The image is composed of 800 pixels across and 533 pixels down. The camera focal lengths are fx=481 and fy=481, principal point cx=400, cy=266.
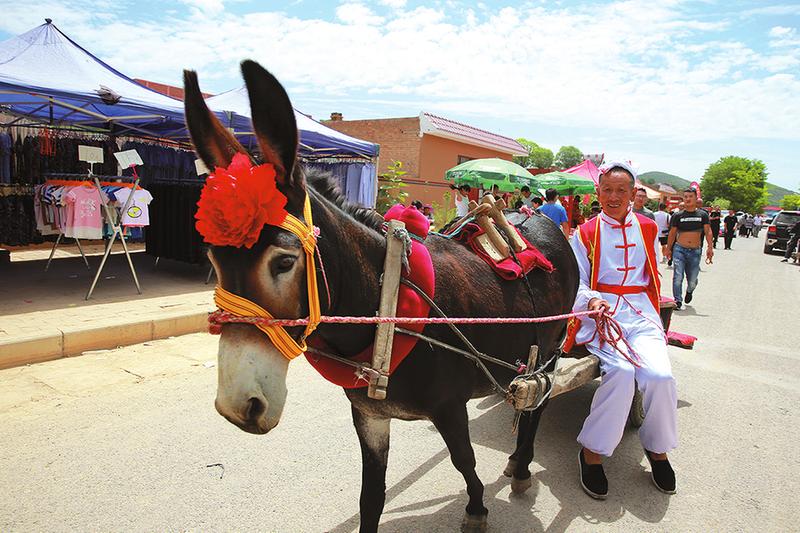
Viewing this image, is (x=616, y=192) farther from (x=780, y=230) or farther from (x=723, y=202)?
(x=723, y=202)

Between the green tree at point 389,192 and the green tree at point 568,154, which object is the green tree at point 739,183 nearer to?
the green tree at point 568,154

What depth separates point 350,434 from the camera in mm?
3395

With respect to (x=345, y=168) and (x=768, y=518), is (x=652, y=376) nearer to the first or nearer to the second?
(x=768, y=518)

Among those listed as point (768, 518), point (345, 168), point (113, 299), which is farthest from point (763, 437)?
point (345, 168)

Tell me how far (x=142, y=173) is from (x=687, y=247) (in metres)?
10.5

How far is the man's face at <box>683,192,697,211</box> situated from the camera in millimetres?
7520

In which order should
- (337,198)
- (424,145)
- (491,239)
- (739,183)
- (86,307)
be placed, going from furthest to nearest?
(739,183)
(424,145)
(86,307)
(491,239)
(337,198)

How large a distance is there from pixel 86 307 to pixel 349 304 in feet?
17.3

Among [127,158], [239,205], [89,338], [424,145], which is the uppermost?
[424,145]

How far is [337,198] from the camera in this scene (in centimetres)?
194

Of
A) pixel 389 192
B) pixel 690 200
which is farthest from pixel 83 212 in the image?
pixel 389 192

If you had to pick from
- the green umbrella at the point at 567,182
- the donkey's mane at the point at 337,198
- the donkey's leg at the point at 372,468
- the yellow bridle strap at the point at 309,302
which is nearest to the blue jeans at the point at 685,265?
the green umbrella at the point at 567,182

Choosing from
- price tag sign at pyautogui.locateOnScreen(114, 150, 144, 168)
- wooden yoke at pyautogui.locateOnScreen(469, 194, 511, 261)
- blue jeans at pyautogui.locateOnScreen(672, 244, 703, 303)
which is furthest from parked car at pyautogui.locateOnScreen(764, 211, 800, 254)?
price tag sign at pyautogui.locateOnScreen(114, 150, 144, 168)

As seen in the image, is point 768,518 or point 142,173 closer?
point 768,518
